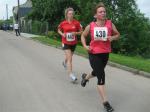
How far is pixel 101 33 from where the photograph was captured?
8.77 m

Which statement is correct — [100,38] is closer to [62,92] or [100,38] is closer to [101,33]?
[101,33]

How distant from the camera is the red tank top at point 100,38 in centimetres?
880

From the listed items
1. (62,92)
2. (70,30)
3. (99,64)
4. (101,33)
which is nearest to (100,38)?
(101,33)

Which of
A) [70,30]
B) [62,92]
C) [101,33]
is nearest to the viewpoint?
[101,33]

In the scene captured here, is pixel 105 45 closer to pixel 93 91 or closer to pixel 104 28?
pixel 104 28

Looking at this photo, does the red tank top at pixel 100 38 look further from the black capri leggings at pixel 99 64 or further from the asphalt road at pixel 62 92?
the asphalt road at pixel 62 92

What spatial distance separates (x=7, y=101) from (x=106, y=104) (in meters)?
2.17

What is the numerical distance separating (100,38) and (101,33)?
99mm

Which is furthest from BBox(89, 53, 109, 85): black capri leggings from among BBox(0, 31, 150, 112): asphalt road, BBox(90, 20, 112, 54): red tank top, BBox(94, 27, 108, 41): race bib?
BBox(0, 31, 150, 112): asphalt road

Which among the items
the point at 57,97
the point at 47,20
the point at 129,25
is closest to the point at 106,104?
the point at 57,97

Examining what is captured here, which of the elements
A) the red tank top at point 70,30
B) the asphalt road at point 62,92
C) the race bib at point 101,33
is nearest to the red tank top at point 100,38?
the race bib at point 101,33

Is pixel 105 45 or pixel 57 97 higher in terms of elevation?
pixel 105 45

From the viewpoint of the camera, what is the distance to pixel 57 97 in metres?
10.0

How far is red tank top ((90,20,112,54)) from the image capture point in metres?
8.80
